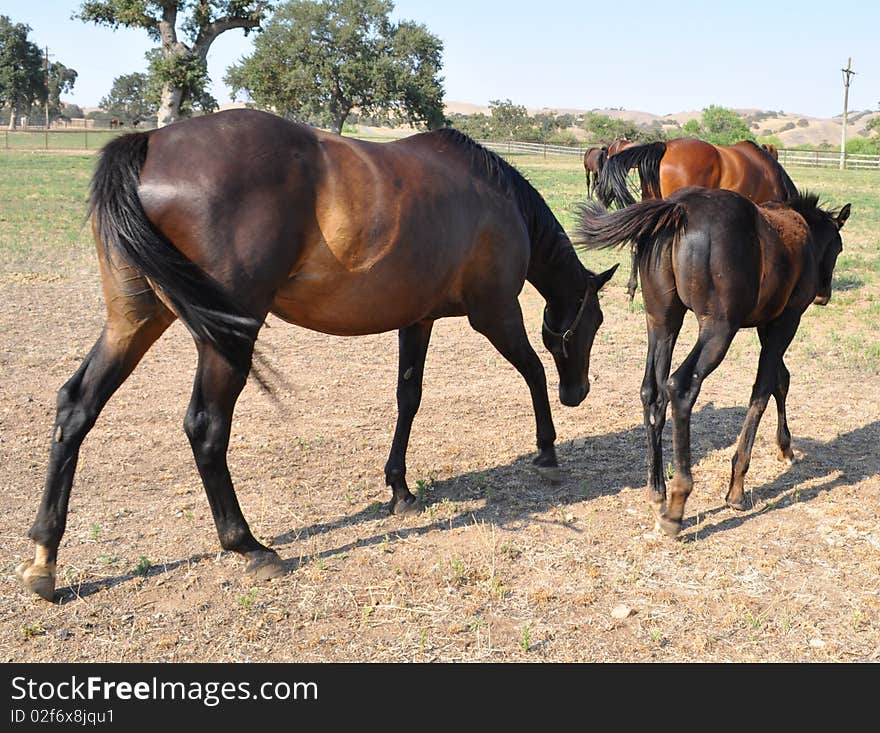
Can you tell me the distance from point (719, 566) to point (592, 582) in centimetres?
70

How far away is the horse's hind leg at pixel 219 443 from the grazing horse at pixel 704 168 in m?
6.97

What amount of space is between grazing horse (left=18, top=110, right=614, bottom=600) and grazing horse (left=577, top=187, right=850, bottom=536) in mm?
794

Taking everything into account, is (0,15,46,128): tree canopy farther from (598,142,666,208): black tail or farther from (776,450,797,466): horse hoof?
(776,450,797,466): horse hoof

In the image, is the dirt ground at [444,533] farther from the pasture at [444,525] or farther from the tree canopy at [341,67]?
the tree canopy at [341,67]

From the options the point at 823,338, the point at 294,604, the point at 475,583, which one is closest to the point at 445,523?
the point at 475,583

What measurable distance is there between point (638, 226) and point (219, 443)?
2470mm

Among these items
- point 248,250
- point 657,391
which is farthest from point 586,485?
point 248,250

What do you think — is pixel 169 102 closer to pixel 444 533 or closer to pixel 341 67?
pixel 341 67

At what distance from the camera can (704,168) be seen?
1001 centimetres

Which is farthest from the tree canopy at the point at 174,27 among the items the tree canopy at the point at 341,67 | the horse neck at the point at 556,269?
the horse neck at the point at 556,269

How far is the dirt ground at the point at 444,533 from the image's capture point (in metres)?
3.43

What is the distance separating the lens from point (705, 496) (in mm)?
5086

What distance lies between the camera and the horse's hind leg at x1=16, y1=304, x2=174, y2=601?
368 centimetres

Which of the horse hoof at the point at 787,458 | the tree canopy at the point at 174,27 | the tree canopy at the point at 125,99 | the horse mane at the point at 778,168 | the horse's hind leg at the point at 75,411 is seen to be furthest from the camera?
the tree canopy at the point at 125,99
